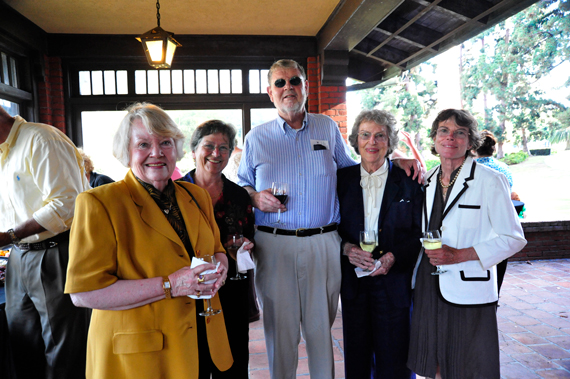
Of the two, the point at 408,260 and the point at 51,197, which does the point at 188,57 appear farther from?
the point at 408,260

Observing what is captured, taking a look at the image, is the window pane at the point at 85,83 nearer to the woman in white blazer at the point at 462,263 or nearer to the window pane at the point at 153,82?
the window pane at the point at 153,82

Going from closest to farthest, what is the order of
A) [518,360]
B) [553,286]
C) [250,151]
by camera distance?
1. [250,151]
2. [518,360]
3. [553,286]

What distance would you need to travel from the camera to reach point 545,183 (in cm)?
980

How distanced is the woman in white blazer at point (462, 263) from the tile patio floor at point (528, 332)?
3.57ft

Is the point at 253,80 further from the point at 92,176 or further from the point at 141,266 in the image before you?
the point at 141,266

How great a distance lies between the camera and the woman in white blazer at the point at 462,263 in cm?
210

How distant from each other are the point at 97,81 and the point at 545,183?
10.6m

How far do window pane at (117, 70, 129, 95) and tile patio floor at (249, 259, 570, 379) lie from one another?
444 centimetres

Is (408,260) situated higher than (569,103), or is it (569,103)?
(569,103)

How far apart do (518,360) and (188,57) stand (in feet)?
19.2

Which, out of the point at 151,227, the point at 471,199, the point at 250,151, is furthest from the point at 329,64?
the point at 151,227

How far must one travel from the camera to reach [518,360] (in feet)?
10.7

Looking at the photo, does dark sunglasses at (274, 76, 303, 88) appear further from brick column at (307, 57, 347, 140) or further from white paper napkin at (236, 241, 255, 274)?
brick column at (307, 57, 347, 140)

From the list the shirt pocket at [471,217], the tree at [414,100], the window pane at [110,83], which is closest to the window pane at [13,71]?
the window pane at [110,83]
